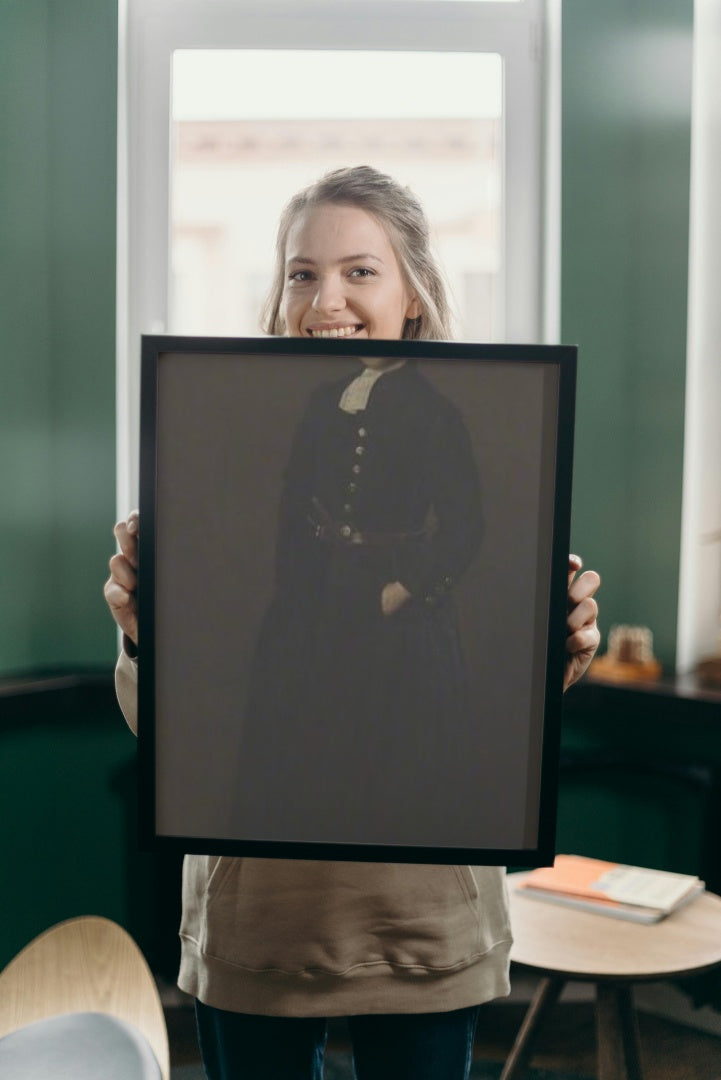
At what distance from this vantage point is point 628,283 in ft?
8.60

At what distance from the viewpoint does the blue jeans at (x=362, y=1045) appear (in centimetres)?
103

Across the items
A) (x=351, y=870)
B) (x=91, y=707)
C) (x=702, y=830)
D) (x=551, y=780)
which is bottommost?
(x=702, y=830)

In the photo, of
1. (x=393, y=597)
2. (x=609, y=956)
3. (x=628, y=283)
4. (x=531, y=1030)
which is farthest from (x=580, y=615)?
(x=628, y=283)

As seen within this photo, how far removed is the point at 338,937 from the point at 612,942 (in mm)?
883

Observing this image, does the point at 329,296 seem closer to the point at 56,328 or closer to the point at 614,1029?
the point at 614,1029

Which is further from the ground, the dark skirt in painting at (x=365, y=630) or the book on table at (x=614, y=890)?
the dark skirt in painting at (x=365, y=630)

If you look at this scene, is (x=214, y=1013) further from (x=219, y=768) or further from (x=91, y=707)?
(x=91, y=707)

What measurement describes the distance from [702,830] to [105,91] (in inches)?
86.5

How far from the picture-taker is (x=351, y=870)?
104 cm

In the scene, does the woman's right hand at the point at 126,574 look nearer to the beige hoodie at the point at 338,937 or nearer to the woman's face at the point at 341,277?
the beige hoodie at the point at 338,937

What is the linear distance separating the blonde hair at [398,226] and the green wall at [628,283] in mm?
1448

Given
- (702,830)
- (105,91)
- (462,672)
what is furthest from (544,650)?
(105,91)

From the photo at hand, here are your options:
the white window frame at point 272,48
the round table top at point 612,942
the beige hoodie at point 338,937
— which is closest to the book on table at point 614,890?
the round table top at point 612,942

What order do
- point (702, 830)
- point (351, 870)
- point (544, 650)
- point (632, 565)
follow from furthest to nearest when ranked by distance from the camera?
1. point (632, 565)
2. point (702, 830)
3. point (351, 870)
4. point (544, 650)
